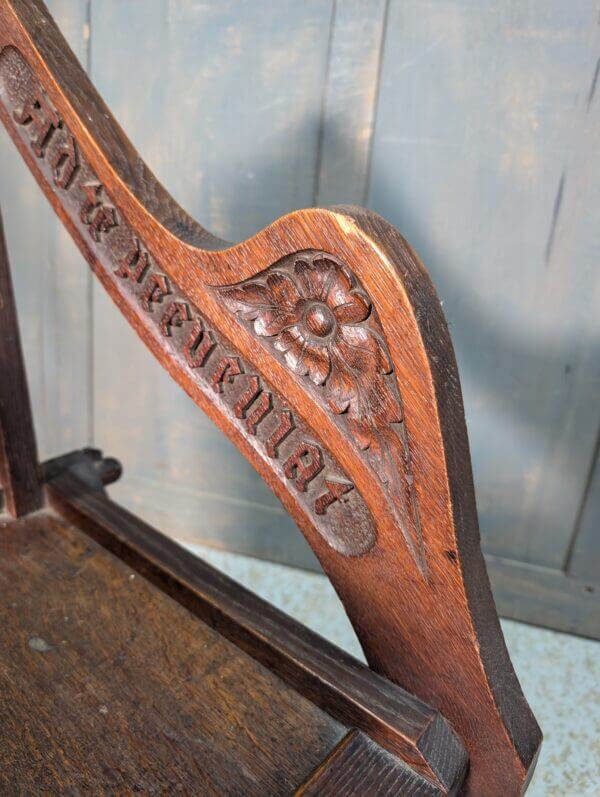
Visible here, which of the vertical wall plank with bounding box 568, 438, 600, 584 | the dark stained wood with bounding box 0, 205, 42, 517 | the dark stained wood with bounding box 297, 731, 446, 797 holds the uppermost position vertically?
the dark stained wood with bounding box 0, 205, 42, 517

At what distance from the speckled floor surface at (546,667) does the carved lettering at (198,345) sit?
0.81 meters

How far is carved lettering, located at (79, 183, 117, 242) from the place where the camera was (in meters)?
0.59

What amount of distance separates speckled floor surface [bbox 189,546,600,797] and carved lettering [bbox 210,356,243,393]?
0.80 m

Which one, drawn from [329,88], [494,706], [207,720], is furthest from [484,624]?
[329,88]

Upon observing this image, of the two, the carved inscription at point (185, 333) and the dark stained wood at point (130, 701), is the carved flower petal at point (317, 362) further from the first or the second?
the dark stained wood at point (130, 701)

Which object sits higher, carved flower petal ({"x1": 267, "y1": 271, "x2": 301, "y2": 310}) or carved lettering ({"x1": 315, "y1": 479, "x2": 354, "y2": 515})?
carved flower petal ({"x1": 267, "y1": 271, "x2": 301, "y2": 310})

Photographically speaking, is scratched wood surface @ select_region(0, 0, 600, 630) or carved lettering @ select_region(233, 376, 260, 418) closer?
carved lettering @ select_region(233, 376, 260, 418)

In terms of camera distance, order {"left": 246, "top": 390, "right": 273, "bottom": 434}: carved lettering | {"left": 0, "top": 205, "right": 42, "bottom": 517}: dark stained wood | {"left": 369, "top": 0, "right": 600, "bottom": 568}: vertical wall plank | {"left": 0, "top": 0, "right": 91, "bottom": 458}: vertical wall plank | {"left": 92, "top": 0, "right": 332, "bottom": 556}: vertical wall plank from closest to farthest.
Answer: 1. {"left": 246, "top": 390, "right": 273, "bottom": 434}: carved lettering
2. {"left": 0, "top": 205, "right": 42, "bottom": 517}: dark stained wood
3. {"left": 369, "top": 0, "right": 600, "bottom": 568}: vertical wall plank
4. {"left": 92, "top": 0, "right": 332, "bottom": 556}: vertical wall plank
5. {"left": 0, "top": 0, "right": 91, "bottom": 458}: vertical wall plank

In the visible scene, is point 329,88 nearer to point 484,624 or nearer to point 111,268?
point 111,268

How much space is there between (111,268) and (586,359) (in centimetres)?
78

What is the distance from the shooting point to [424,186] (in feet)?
3.50

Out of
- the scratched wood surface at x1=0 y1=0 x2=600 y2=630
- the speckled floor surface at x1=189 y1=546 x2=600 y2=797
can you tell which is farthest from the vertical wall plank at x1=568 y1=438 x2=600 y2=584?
the speckled floor surface at x1=189 y1=546 x2=600 y2=797

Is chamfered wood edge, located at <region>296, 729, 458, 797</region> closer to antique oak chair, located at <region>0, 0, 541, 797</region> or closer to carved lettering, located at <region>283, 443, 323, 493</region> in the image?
antique oak chair, located at <region>0, 0, 541, 797</region>

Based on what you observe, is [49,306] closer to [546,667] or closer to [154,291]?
[154,291]
